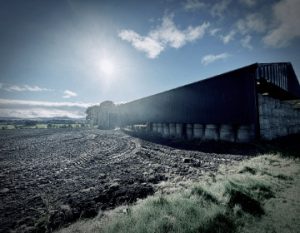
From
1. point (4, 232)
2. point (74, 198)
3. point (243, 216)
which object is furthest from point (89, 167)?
point (243, 216)

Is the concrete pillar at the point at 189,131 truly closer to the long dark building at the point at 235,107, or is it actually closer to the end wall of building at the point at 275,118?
the long dark building at the point at 235,107

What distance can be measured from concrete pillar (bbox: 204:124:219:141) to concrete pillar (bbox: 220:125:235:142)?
1.73 ft

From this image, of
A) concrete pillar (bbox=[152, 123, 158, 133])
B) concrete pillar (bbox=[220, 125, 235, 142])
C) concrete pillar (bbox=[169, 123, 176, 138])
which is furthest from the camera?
concrete pillar (bbox=[152, 123, 158, 133])

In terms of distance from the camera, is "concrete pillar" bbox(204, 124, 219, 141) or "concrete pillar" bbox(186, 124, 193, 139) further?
"concrete pillar" bbox(186, 124, 193, 139)

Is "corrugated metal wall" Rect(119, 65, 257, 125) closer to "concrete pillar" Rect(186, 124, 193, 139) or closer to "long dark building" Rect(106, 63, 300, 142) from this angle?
"long dark building" Rect(106, 63, 300, 142)

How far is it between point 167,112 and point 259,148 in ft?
36.9

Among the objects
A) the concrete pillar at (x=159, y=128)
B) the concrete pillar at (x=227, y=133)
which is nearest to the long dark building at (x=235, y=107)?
the concrete pillar at (x=227, y=133)

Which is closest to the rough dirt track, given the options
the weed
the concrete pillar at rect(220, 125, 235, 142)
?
the weed

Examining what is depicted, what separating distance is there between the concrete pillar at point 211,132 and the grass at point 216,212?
871 cm

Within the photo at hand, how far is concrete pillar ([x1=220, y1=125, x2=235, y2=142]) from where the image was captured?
1214cm

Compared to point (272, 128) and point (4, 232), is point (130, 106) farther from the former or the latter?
point (4, 232)

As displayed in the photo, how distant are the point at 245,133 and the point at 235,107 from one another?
1880 mm

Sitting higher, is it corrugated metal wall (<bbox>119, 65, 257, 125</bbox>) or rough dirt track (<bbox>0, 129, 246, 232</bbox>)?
corrugated metal wall (<bbox>119, 65, 257, 125</bbox>)

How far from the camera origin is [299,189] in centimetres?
418
